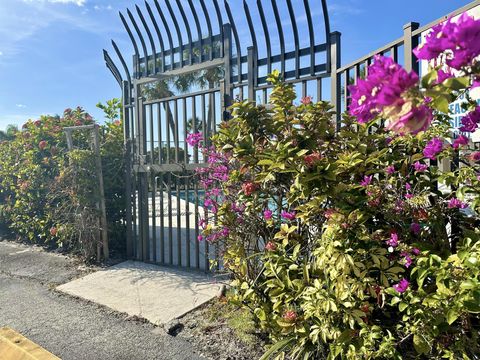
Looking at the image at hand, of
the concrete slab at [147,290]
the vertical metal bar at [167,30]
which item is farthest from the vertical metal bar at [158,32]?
the concrete slab at [147,290]

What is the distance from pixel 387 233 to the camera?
2117mm

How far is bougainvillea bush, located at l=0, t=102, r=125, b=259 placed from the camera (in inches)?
214

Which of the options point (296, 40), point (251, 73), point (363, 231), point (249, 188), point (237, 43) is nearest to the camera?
point (363, 231)

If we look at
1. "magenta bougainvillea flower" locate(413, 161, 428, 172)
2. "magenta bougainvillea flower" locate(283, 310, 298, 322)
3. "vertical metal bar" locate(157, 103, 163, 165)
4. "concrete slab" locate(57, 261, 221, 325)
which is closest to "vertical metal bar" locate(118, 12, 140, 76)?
"vertical metal bar" locate(157, 103, 163, 165)

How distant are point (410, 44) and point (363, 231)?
1296mm

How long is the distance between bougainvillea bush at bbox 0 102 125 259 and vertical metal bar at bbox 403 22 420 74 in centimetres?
448

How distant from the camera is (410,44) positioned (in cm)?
240

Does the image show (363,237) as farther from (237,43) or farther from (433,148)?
(237,43)

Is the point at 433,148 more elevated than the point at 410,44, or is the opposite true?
the point at 410,44

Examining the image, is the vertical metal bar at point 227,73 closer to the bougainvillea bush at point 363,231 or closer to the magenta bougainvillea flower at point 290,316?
the bougainvillea bush at point 363,231

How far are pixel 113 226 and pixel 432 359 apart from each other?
4858mm

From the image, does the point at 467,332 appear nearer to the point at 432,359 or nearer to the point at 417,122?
the point at 432,359

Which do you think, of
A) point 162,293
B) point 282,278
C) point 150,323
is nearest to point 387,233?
point 282,278

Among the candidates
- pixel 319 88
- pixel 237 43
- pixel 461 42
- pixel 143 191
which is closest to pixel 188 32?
pixel 237 43
